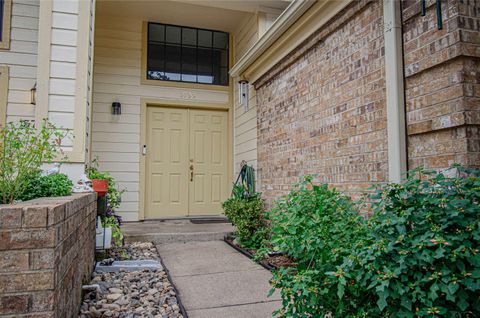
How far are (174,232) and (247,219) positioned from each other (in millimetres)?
1039

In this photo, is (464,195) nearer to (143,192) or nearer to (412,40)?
(412,40)

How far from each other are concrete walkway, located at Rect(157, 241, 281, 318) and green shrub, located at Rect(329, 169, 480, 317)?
1044mm

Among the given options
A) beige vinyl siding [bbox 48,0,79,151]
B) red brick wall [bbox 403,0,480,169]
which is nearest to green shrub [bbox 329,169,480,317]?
red brick wall [bbox 403,0,480,169]

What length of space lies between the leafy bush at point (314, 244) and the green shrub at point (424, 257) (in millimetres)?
115

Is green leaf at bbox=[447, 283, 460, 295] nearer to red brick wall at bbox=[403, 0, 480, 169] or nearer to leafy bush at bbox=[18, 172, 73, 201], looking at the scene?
red brick wall at bbox=[403, 0, 480, 169]

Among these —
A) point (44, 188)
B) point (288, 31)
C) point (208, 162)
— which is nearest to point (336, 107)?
point (288, 31)

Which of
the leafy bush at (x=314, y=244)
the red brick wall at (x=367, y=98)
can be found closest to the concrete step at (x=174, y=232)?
the red brick wall at (x=367, y=98)

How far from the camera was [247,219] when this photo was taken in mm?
4082

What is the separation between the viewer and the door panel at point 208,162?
234 inches

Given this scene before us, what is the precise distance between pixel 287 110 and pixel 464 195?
8.79 ft

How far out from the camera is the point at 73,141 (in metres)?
3.30

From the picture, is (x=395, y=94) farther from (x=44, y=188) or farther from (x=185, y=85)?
(x=185, y=85)

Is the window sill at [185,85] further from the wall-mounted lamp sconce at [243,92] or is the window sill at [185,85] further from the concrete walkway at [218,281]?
the concrete walkway at [218,281]

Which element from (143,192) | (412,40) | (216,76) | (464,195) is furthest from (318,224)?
(216,76)
